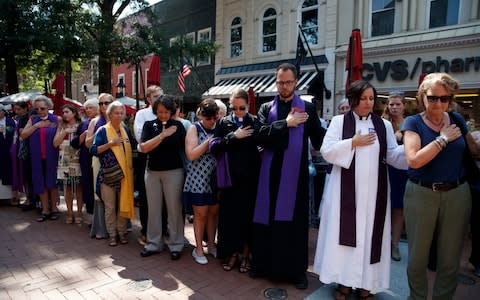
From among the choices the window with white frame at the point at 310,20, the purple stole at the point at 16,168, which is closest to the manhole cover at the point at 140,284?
the purple stole at the point at 16,168

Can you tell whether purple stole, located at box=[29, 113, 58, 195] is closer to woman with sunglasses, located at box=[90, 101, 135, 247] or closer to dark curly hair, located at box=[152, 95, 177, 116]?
woman with sunglasses, located at box=[90, 101, 135, 247]

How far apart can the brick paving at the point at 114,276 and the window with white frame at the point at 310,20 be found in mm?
10697

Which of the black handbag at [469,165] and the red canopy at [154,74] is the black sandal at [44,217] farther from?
the black handbag at [469,165]

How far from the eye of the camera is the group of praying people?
2.51m

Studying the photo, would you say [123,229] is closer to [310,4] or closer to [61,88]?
[61,88]

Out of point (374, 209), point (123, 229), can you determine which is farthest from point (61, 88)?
point (374, 209)

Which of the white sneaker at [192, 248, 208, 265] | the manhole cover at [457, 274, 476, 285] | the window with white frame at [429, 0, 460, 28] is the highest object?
the window with white frame at [429, 0, 460, 28]

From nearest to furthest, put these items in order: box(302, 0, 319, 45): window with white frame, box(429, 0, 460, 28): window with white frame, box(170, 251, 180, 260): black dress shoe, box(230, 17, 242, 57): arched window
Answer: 1. box(170, 251, 180, 260): black dress shoe
2. box(429, 0, 460, 28): window with white frame
3. box(302, 0, 319, 45): window with white frame
4. box(230, 17, 242, 57): arched window

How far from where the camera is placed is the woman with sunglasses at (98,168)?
4375mm

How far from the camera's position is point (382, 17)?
1185cm

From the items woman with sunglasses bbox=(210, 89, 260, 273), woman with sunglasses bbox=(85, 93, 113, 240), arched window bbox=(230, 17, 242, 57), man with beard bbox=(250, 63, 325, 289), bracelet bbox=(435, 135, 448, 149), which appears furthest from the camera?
arched window bbox=(230, 17, 242, 57)

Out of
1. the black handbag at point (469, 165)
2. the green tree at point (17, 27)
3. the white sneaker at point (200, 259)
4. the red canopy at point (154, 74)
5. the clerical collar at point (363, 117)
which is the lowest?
the white sneaker at point (200, 259)

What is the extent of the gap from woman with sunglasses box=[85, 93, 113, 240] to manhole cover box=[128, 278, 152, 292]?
1417mm

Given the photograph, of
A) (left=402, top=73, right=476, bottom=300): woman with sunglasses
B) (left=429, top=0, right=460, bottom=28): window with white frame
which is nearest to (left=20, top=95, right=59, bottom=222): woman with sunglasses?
(left=402, top=73, right=476, bottom=300): woman with sunglasses
